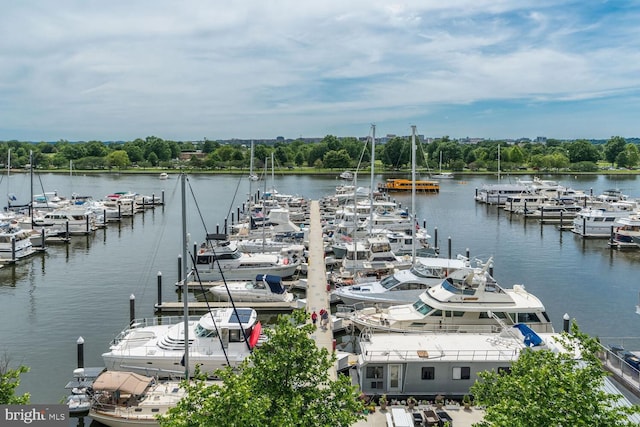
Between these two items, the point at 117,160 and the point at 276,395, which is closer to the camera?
the point at 276,395

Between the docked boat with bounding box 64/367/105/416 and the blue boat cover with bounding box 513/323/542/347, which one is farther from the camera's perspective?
the blue boat cover with bounding box 513/323/542/347

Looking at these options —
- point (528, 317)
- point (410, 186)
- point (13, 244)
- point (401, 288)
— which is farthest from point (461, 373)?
point (410, 186)

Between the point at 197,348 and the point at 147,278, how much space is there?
71.0 feet

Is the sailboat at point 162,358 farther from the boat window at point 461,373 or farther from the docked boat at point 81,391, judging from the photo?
the boat window at point 461,373

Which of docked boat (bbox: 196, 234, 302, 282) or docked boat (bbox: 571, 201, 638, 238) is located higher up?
docked boat (bbox: 571, 201, 638, 238)

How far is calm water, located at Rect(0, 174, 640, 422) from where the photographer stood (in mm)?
30219

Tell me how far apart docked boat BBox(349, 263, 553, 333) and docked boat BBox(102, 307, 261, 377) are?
6116 millimetres

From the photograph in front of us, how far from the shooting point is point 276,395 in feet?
42.3

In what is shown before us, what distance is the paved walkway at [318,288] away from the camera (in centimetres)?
2659

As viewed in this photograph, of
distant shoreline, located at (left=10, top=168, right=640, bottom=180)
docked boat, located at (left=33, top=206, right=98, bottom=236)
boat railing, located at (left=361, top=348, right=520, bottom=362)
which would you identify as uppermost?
distant shoreline, located at (left=10, top=168, right=640, bottom=180)

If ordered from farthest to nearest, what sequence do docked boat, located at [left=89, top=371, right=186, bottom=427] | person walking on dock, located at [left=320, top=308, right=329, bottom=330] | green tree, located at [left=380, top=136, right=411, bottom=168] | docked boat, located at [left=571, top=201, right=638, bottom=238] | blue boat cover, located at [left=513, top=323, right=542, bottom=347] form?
green tree, located at [left=380, top=136, right=411, bottom=168] → docked boat, located at [left=571, top=201, right=638, bottom=238] → person walking on dock, located at [left=320, top=308, right=329, bottom=330] → blue boat cover, located at [left=513, top=323, right=542, bottom=347] → docked boat, located at [left=89, top=371, right=186, bottom=427]

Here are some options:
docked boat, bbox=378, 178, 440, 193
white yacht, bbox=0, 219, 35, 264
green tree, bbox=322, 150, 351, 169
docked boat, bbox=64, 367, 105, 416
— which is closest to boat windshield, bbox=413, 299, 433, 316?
docked boat, bbox=64, 367, 105, 416

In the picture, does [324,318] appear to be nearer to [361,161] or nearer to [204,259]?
[204,259]

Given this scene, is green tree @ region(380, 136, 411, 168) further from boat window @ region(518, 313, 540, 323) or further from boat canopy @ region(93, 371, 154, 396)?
boat canopy @ region(93, 371, 154, 396)
